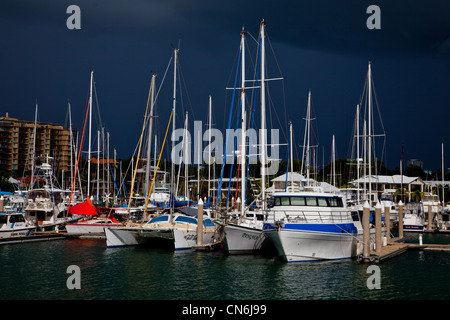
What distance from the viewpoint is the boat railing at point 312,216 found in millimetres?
31078

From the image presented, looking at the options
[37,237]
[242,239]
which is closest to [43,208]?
[37,237]

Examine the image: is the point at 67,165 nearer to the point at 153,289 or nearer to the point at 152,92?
the point at 152,92

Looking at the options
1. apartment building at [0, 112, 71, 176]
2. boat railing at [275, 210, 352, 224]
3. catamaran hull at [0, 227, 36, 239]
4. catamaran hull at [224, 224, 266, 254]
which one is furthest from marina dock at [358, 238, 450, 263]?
apartment building at [0, 112, 71, 176]

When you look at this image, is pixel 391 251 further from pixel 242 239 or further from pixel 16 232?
pixel 16 232

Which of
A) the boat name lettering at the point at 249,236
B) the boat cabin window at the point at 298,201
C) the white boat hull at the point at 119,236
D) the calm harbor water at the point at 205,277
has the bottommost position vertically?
the calm harbor water at the point at 205,277

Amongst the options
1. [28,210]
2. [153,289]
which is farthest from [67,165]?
[153,289]

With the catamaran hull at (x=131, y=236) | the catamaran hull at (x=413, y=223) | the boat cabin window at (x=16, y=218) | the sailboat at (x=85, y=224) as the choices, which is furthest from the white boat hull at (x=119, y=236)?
A: the catamaran hull at (x=413, y=223)

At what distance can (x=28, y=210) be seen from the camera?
162 feet

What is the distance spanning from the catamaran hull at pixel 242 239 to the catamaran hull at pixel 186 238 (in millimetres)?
3088

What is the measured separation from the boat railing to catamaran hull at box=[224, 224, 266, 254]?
124 inches

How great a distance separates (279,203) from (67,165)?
5550 inches

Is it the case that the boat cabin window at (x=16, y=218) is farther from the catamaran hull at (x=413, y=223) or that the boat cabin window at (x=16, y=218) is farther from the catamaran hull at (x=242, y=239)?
the catamaran hull at (x=413, y=223)

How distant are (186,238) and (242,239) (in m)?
4.95

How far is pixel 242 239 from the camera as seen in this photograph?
3472 centimetres
